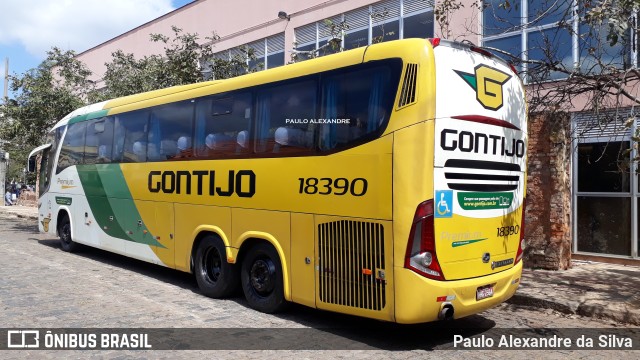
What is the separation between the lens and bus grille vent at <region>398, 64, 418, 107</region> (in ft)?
17.4

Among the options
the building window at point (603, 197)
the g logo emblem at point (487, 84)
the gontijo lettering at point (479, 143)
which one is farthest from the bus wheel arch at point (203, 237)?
the building window at point (603, 197)

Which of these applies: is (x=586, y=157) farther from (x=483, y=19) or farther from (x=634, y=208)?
(x=483, y=19)

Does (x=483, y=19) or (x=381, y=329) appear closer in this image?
(x=381, y=329)

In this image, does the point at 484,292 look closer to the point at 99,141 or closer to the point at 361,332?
the point at 361,332

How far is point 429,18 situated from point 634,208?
715 cm

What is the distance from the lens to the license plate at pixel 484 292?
5.59 m

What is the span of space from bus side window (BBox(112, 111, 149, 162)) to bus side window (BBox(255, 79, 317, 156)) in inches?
125

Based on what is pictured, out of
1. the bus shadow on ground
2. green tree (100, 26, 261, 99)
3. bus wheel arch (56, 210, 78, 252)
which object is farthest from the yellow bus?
green tree (100, 26, 261, 99)

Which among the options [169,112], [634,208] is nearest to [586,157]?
[634,208]

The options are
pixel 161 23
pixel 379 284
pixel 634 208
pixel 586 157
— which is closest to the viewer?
pixel 379 284

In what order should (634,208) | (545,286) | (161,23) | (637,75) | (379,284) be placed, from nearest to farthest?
(379,284) → (637,75) → (545,286) → (634,208) → (161,23)

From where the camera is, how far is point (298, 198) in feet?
20.5

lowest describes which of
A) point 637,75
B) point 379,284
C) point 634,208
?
point 379,284

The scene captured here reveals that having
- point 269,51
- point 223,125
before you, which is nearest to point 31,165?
point 223,125
